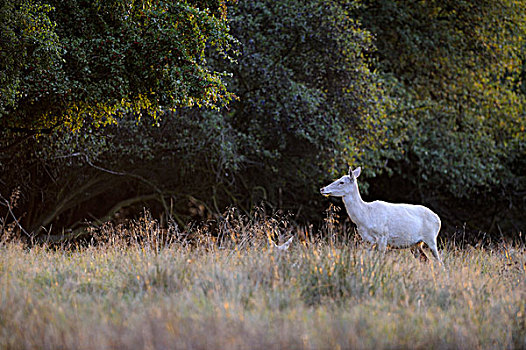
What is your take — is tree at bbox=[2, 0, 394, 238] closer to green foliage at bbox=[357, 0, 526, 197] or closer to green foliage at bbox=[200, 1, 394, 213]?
green foliage at bbox=[200, 1, 394, 213]

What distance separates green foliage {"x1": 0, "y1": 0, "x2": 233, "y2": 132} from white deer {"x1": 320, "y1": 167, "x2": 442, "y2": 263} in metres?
2.72

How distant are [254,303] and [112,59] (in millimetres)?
5076

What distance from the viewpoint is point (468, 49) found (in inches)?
729

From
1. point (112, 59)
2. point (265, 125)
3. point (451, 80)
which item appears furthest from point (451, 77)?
point (112, 59)

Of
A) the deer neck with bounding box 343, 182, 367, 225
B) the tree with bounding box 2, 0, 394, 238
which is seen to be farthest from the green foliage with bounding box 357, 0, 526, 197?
the deer neck with bounding box 343, 182, 367, 225

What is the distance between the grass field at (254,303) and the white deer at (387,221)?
61.0 inches

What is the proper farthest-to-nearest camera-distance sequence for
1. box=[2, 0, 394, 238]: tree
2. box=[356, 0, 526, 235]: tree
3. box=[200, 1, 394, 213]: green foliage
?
box=[356, 0, 526, 235]: tree → box=[200, 1, 394, 213]: green foliage → box=[2, 0, 394, 238]: tree

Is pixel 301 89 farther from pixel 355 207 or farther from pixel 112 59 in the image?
pixel 112 59

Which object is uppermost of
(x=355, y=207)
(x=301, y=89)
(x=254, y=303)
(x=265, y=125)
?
(x=301, y=89)

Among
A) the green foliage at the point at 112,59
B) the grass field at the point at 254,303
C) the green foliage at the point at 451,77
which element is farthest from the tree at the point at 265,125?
the grass field at the point at 254,303

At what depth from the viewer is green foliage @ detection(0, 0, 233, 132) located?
912cm

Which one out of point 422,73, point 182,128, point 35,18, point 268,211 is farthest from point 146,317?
point 422,73

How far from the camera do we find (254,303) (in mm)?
5699

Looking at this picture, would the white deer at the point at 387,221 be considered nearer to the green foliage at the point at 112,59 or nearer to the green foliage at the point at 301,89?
the green foliage at the point at 112,59
